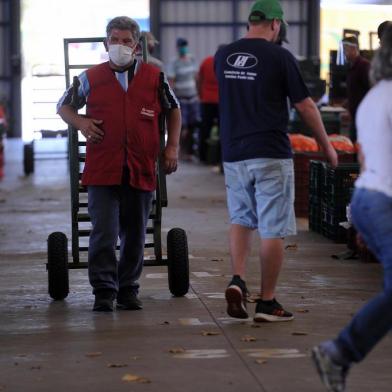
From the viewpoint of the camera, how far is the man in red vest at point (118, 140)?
7.80 meters

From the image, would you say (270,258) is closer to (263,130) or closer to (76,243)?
(263,130)

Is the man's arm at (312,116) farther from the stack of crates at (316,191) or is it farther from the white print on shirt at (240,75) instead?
the stack of crates at (316,191)

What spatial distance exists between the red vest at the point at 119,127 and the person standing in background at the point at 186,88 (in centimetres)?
1606

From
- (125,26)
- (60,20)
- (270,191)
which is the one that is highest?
(60,20)

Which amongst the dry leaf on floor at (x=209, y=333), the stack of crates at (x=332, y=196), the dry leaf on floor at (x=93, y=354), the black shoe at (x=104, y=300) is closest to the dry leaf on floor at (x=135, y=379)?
the dry leaf on floor at (x=93, y=354)

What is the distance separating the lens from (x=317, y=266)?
10.1 meters

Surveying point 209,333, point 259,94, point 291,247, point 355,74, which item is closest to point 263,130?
point 259,94

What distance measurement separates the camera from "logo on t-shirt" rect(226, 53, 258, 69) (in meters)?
7.39

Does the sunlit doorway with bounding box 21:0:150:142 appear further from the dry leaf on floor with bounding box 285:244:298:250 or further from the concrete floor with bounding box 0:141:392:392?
the concrete floor with bounding box 0:141:392:392

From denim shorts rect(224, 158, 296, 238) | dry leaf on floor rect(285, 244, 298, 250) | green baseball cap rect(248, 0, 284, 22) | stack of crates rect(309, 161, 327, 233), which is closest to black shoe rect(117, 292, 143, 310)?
denim shorts rect(224, 158, 296, 238)

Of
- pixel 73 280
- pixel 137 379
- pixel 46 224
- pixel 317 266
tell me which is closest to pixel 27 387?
pixel 137 379

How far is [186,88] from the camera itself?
2425 centimetres

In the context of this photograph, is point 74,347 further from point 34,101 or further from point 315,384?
point 34,101

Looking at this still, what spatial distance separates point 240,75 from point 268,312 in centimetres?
138
